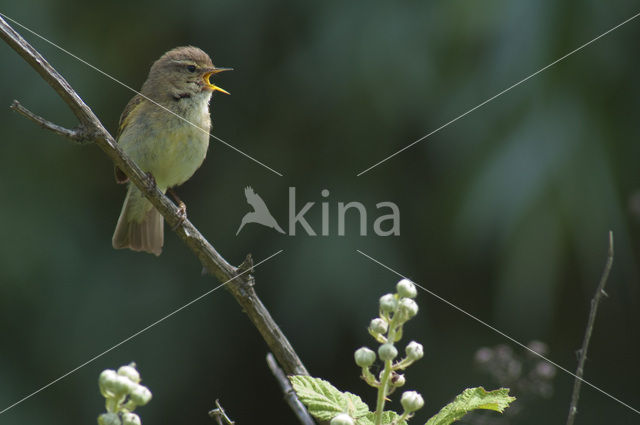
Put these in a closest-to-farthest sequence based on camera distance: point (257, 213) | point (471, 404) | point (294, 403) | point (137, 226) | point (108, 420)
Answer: point (108, 420)
point (471, 404)
point (294, 403)
point (137, 226)
point (257, 213)

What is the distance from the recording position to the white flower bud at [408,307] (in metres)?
0.89

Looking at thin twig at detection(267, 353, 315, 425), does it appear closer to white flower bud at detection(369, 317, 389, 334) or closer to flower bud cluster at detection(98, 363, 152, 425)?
white flower bud at detection(369, 317, 389, 334)

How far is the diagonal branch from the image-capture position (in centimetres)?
132

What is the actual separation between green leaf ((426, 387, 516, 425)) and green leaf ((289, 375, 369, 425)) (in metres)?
0.10

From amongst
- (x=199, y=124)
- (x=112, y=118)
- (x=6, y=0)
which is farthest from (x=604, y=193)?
(x=6, y=0)

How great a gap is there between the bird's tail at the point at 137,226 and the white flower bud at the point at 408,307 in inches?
97.8

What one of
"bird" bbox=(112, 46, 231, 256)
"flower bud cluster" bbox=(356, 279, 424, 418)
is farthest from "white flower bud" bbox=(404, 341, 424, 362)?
"bird" bbox=(112, 46, 231, 256)

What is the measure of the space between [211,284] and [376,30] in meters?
1.56

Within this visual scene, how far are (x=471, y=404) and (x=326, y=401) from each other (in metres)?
0.18

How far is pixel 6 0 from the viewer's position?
12.6 feet

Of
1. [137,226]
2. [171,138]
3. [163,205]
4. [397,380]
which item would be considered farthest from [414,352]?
[137,226]

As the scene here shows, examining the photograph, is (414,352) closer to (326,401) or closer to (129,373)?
(326,401)

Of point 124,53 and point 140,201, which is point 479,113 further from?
point 124,53

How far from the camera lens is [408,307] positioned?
889mm
